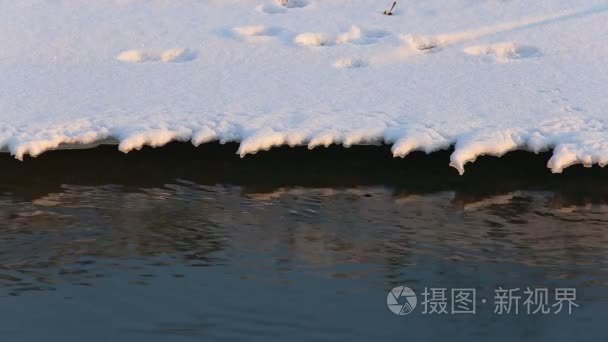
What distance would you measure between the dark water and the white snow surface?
14.6 inches

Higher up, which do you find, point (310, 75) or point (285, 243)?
point (310, 75)

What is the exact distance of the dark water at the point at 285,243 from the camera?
559 cm

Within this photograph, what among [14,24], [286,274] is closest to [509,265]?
[286,274]

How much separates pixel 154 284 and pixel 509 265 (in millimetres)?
2626

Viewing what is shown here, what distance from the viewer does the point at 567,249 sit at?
257 inches

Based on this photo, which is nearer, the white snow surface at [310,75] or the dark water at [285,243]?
the dark water at [285,243]

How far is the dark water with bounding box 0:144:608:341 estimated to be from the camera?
18.3 feet

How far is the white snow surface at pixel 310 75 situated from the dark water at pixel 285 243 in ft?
1.21

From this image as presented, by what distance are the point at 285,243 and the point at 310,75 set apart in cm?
277

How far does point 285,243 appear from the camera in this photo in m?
6.63

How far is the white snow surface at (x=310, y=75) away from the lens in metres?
7.74

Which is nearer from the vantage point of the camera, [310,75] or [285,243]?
[285,243]

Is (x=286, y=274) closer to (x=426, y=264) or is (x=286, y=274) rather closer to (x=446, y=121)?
(x=426, y=264)

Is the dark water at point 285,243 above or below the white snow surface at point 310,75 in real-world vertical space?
below
